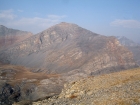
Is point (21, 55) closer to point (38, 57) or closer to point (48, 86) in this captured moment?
point (38, 57)

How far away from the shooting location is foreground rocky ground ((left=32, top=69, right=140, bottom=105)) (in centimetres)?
2561

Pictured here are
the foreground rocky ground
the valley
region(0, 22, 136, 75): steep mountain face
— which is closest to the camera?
the foreground rocky ground

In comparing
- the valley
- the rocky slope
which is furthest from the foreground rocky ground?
the rocky slope

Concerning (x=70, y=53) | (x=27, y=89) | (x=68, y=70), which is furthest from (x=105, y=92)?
(x=70, y=53)

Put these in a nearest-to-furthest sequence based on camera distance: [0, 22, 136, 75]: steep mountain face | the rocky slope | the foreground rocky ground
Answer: the foreground rocky ground < the rocky slope < [0, 22, 136, 75]: steep mountain face

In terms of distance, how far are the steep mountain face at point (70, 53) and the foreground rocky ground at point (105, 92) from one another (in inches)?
3098

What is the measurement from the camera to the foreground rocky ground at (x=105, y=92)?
2561cm

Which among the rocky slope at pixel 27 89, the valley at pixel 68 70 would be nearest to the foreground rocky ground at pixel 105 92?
the valley at pixel 68 70

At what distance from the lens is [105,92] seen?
29.6 meters

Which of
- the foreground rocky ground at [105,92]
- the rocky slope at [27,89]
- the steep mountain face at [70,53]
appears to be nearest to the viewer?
the foreground rocky ground at [105,92]

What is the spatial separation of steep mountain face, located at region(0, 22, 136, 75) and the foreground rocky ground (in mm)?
78681

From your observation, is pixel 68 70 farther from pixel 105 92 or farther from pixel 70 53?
pixel 105 92

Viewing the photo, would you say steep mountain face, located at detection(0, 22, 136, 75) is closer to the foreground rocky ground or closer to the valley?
the valley

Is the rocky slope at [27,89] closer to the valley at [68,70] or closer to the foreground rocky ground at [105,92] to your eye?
the valley at [68,70]
